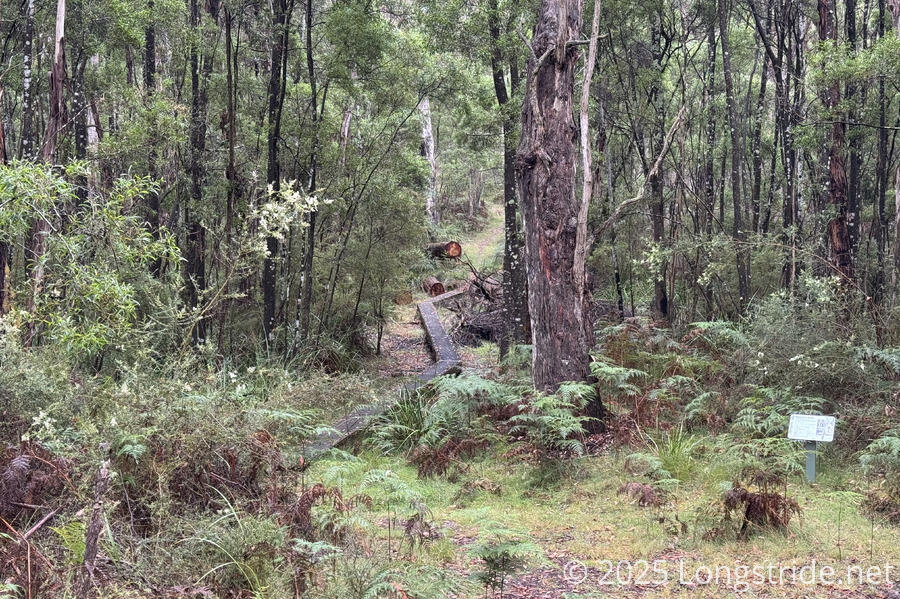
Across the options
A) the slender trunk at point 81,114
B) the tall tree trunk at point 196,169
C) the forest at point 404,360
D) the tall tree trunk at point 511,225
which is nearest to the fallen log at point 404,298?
the forest at point 404,360

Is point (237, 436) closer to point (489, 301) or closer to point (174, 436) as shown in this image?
point (174, 436)

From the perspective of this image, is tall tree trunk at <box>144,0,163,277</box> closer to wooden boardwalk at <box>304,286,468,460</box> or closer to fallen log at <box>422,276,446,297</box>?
wooden boardwalk at <box>304,286,468,460</box>

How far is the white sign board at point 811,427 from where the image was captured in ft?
19.3

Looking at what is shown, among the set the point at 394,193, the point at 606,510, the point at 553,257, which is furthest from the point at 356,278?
the point at 606,510

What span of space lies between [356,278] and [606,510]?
339 inches

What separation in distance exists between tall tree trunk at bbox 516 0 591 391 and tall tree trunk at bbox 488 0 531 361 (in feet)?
13.8

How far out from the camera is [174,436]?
189 inches

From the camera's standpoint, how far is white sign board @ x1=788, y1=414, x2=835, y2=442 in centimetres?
588

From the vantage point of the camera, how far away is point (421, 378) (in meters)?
11.9

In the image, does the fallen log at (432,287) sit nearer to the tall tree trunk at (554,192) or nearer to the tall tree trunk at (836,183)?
the tall tree trunk at (836,183)

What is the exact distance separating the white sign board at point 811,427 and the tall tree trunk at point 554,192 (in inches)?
97.2

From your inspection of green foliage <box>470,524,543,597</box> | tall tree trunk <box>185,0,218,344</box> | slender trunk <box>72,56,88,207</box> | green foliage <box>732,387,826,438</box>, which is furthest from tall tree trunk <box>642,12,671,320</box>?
green foliage <box>470,524,543,597</box>

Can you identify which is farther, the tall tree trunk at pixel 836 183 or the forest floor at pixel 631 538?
the tall tree trunk at pixel 836 183

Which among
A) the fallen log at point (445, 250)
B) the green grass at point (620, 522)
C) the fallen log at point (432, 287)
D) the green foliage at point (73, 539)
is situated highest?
the fallen log at point (445, 250)
